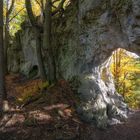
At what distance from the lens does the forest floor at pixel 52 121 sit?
300 inches

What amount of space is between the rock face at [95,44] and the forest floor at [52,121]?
0.51 m

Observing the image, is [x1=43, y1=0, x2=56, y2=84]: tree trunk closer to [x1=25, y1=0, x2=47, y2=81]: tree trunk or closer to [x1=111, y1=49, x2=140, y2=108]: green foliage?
[x1=25, y1=0, x2=47, y2=81]: tree trunk

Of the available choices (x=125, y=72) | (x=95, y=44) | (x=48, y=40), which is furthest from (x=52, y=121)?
(x=125, y=72)

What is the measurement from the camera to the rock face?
844 cm

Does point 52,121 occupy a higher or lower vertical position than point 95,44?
lower

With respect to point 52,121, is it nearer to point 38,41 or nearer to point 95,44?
point 95,44

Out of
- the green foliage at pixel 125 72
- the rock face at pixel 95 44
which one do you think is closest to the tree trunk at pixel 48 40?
the rock face at pixel 95 44

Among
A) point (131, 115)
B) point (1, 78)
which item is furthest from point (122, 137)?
point (1, 78)

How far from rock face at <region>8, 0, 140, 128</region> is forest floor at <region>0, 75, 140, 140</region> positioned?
1.69 feet

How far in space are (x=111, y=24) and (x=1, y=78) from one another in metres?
4.70

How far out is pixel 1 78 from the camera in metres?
8.68

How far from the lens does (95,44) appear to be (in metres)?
10.0

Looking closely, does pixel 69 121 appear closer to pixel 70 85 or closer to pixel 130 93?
pixel 70 85

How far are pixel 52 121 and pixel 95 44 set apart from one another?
3.85m
